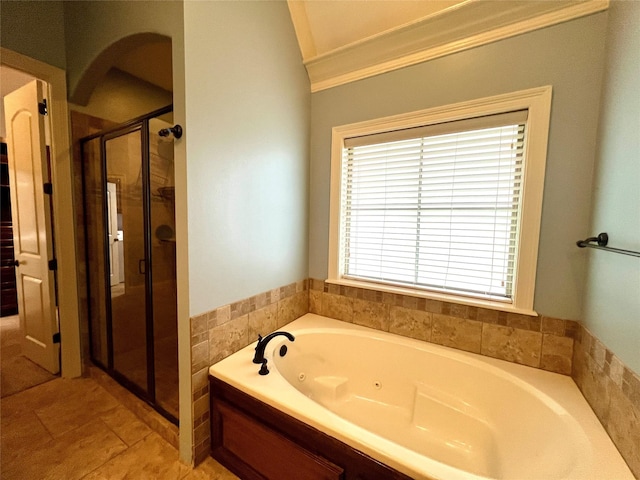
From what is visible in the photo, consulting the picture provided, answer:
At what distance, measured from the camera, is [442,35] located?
1.55 metres

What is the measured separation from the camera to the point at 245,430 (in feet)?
4.18

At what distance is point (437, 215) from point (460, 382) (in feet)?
3.42

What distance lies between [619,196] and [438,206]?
792mm

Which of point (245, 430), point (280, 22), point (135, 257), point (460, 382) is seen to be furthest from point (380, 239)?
point (135, 257)

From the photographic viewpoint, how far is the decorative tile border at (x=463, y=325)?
1.42 metres

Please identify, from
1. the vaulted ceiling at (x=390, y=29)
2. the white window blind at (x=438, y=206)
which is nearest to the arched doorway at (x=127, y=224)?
the vaulted ceiling at (x=390, y=29)

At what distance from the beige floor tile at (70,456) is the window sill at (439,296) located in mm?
1696

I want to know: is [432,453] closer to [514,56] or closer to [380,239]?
[380,239]

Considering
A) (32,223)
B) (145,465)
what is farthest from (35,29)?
(145,465)

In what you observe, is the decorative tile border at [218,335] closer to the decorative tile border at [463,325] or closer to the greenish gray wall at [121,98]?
the decorative tile border at [463,325]

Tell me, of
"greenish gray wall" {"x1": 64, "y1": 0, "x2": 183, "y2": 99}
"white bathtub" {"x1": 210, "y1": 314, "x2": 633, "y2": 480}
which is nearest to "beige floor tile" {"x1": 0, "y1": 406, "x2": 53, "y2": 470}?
"white bathtub" {"x1": 210, "y1": 314, "x2": 633, "y2": 480}

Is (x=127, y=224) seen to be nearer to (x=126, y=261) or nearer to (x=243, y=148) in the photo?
(x=126, y=261)

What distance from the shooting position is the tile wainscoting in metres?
0.97

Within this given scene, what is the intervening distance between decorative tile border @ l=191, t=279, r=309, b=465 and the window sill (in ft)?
1.91
